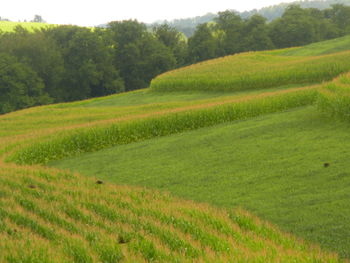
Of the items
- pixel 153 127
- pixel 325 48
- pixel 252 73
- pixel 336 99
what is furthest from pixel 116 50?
pixel 336 99

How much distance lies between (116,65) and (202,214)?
70658 mm

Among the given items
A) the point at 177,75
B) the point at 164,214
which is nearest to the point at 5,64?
the point at 177,75

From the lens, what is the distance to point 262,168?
548 inches

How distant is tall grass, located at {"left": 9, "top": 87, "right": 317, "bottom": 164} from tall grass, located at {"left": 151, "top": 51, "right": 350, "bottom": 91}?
8152 millimetres

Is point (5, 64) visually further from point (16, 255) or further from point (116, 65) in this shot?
point (16, 255)

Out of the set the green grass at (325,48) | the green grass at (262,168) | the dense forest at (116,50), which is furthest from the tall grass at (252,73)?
the dense forest at (116,50)

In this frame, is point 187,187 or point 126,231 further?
point 187,187

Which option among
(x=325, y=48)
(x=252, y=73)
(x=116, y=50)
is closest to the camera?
(x=252, y=73)

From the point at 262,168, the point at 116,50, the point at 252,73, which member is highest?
the point at 116,50

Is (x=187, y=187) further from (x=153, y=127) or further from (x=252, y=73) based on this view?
(x=252, y=73)

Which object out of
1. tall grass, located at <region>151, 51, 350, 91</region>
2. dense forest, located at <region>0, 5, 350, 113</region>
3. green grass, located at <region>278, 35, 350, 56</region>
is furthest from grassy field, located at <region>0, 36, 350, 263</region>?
dense forest, located at <region>0, 5, 350, 113</region>

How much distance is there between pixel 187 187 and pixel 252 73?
84.9 ft

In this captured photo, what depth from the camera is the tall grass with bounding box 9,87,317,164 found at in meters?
21.3

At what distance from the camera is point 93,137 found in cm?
2262
